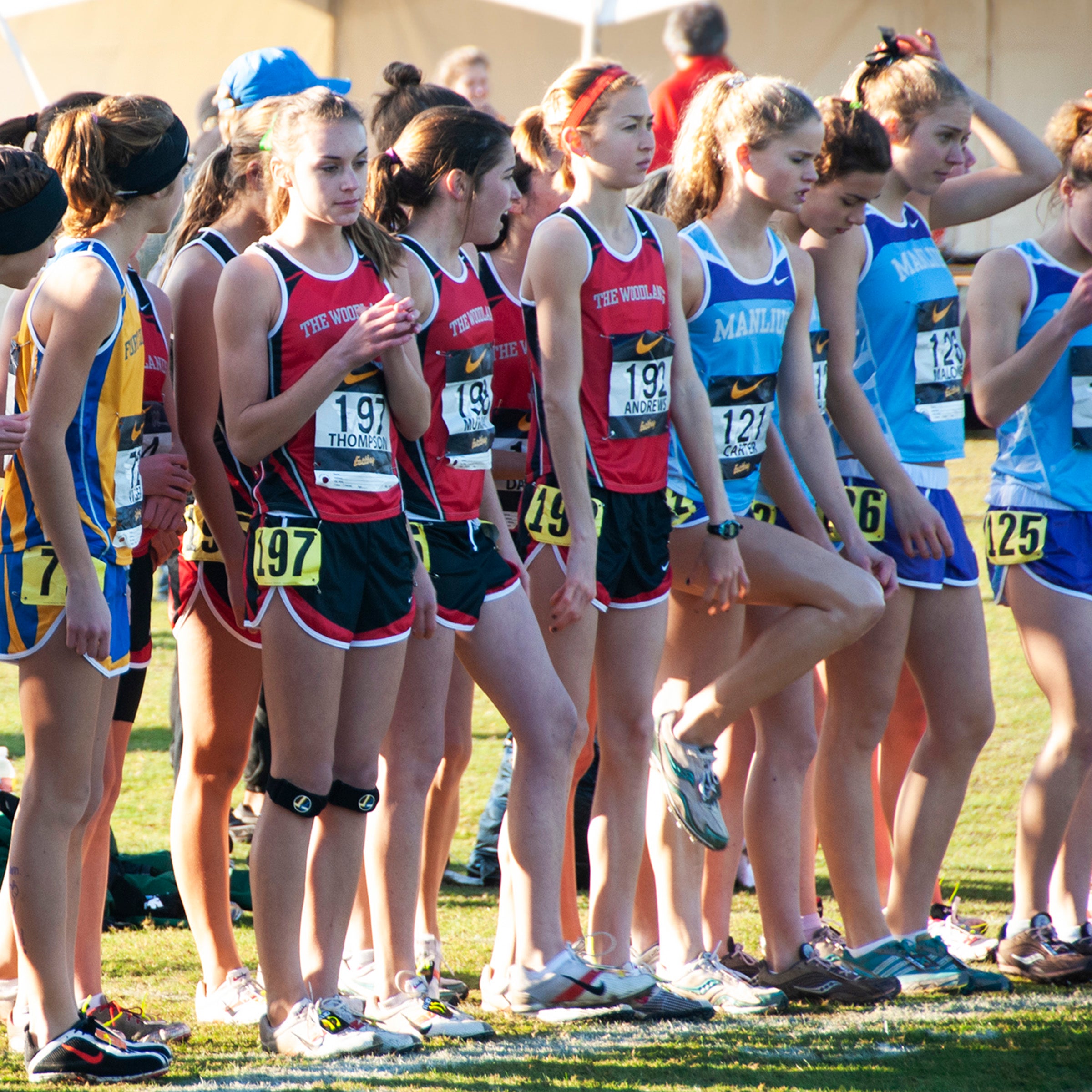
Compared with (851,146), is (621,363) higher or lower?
lower

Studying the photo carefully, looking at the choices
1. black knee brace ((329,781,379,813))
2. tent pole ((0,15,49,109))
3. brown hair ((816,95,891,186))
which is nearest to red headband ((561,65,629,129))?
brown hair ((816,95,891,186))

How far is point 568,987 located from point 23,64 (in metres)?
8.71

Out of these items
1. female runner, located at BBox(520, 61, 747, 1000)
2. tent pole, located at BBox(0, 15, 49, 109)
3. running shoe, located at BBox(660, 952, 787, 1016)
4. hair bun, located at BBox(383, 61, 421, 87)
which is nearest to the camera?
female runner, located at BBox(520, 61, 747, 1000)

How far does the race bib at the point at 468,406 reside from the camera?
3.56 metres

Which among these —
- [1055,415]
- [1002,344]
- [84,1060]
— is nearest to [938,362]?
[1002,344]

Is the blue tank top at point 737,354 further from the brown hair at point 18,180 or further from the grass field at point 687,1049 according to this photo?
the brown hair at point 18,180

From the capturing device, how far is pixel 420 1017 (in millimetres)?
3420

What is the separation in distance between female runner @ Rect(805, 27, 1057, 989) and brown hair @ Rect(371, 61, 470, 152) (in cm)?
102

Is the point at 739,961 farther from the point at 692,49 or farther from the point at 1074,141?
the point at 692,49

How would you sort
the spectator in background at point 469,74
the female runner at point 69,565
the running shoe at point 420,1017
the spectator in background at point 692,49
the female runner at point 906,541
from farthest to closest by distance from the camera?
the spectator in background at point 469,74, the spectator in background at point 692,49, the female runner at point 906,541, the running shoe at point 420,1017, the female runner at point 69,565

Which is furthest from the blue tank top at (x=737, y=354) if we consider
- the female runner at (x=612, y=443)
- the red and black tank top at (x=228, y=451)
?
the red and black tank top at (x=228, y=451)

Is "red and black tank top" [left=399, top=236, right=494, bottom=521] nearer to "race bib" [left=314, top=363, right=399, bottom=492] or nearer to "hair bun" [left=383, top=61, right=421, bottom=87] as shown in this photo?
"race bib" [left=314, top=363, right=399, bottom=492]

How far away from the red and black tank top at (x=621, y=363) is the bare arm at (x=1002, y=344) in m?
0.98

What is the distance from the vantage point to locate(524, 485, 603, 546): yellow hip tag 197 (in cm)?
369
